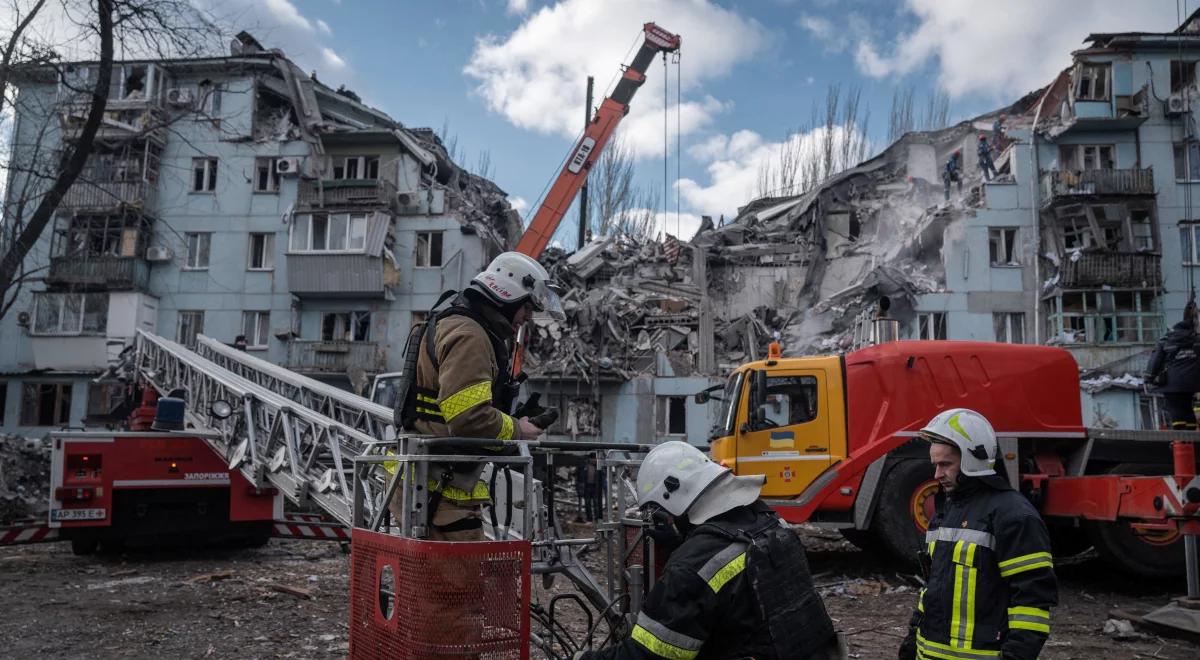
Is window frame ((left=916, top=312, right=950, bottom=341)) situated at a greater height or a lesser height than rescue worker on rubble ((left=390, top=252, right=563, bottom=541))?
greater

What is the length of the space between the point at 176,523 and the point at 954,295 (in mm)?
25185

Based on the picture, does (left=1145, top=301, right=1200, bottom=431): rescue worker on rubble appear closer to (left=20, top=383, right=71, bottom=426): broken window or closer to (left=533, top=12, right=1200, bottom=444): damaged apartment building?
(left=533, top=12, right=1200, bottom=444): damaged apartment building

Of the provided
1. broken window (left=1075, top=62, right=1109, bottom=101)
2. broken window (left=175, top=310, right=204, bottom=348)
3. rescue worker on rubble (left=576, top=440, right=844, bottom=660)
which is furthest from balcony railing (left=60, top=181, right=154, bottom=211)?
broken window (left=1075, top=62, right=1109, bottom=101)

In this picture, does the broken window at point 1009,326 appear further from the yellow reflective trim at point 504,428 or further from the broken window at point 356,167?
the yellow reflective trim at point 504,428

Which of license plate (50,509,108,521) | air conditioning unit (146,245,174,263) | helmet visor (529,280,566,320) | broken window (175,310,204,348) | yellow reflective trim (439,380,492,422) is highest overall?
air conditioning unit (146,245,174,263)

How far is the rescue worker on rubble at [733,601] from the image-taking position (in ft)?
8.79

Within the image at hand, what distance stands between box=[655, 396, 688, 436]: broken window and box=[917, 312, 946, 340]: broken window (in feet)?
27.4

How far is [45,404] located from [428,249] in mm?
14312

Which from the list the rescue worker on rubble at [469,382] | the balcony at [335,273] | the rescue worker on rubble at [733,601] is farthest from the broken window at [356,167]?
the rescue worker on rubble at [733,601]

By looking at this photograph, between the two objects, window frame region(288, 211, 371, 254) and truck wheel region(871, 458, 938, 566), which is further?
window frame region(288, 211, 371, 254)

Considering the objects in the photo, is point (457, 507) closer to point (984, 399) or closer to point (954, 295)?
point (984, 399)

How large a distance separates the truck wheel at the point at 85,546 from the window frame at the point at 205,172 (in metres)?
23.0

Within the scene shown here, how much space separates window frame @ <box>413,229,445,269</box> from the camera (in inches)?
1188

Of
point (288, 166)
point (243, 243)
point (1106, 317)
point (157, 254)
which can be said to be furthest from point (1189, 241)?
point (157, 254)
